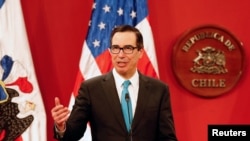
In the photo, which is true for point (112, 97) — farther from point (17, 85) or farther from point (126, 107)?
point (17, 85)

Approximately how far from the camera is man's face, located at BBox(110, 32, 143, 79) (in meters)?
1.73

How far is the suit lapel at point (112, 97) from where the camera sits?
1.73 meters

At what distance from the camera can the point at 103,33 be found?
9.34 feet

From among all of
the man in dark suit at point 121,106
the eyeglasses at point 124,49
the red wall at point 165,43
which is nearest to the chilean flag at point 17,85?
the red wall at point 165,43

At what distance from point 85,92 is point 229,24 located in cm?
180

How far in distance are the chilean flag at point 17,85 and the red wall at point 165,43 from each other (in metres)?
0.23

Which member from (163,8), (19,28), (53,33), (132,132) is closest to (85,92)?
(132,132)

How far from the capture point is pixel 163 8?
10.3 ft

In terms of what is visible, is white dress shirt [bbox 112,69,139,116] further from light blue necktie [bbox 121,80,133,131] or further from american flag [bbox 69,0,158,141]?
american flag [bbox 69,0,158,141]

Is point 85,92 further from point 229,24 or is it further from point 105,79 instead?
point 229,24

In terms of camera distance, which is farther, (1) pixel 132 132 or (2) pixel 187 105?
(2) pixel 187 105

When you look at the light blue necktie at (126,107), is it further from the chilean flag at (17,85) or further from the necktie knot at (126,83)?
the chilean flag at (17,85)

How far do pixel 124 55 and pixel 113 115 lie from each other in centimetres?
26

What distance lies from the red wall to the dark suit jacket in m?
1.28
